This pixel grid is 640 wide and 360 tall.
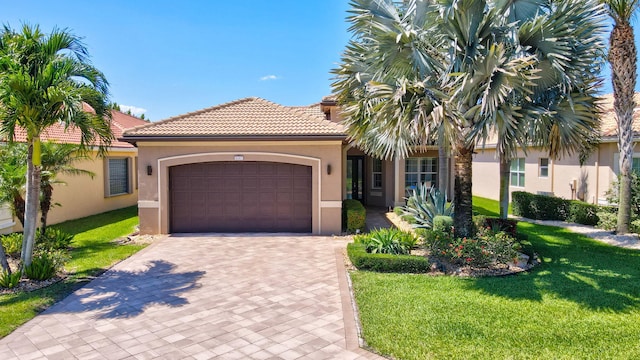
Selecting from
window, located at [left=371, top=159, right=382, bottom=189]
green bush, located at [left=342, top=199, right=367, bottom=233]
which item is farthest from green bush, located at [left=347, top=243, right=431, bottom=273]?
window, located at [left=371, top=159, right=382, bottom=189]

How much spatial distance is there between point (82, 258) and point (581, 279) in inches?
467

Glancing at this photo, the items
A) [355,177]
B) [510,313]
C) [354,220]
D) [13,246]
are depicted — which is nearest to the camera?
[510,313]

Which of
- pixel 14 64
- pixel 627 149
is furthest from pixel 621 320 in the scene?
pixel 14 64

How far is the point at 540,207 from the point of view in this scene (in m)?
16.7

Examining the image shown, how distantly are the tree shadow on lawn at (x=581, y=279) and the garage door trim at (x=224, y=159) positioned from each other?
644 cm

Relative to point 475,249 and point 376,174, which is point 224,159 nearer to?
point 475,249

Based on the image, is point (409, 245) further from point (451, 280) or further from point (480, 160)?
point (480, 160)

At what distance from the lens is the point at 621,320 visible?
6.15m

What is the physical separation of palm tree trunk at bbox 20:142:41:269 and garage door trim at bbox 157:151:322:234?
5.13m

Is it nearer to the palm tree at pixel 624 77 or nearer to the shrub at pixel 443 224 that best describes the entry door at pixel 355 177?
the shrub at pixel 443 224

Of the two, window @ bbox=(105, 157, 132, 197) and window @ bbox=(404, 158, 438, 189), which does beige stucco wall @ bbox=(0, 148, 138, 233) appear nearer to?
window @ bbox=(105, 157, 132, 197)

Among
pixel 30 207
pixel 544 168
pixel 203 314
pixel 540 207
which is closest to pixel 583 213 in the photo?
pixel 540 207

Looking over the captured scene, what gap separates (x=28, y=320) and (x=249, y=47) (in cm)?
1591

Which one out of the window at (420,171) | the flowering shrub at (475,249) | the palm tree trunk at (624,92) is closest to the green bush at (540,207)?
the palm tree trunk at (624,92)
